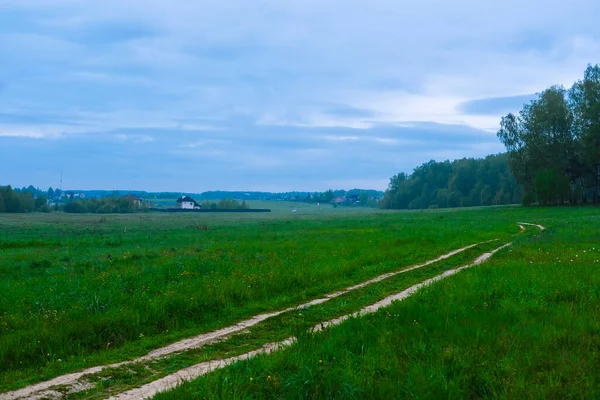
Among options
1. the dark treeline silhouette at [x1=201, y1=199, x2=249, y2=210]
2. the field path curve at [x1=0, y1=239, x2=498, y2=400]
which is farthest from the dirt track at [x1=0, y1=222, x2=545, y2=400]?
the dark treeline silhouette at [x1=201, y1=199, x2=249, y2=210]

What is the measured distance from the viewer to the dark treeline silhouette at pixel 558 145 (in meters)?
73.8

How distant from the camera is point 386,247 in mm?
24859

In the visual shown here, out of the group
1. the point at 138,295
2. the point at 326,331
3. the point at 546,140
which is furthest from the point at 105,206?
the point at 326,331

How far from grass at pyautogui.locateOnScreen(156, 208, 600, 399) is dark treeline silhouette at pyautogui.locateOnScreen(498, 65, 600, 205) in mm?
68877

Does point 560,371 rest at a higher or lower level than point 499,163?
lower

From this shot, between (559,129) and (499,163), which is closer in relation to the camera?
(559,129)

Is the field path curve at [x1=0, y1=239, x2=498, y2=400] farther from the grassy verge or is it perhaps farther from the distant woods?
the distant woods

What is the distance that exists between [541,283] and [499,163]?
458ft

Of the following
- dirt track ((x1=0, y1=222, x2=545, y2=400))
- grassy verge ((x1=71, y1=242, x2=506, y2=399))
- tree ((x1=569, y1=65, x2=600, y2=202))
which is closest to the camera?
dirt track ((x1=0, y1=222, x2=545, y2=400))

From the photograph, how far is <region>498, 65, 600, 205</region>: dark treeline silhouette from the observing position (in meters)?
73.8

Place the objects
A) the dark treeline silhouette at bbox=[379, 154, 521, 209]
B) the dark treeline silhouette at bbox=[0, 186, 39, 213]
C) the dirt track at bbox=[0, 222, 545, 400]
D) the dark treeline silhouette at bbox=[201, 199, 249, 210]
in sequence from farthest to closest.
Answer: the dark treeline silhouette at bbox=[201, 199, 249, 210] → the dark treeline silhouette at bbox=[379, 154, 521, 209] → the dark treeline silhouette at bbox=[0, 186, 39, 213] → the dirt track at bbox=[0, 222, 545, 400]

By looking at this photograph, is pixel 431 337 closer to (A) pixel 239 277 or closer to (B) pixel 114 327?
(B) pixel 114 327

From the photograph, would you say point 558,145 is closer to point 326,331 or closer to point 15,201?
point 326,331

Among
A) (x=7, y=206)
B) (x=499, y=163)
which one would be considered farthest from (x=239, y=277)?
(x=499, y=163)
